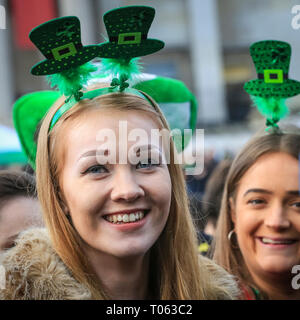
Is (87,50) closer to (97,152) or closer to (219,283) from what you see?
(97,152)

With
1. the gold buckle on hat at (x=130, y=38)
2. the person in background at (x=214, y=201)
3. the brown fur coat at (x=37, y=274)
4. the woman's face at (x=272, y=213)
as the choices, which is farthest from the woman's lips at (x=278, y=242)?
the gold buckle on hat at (x=130, y=38)

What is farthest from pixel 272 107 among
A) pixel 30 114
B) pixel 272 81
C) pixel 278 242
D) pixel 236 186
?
pixel 30 114

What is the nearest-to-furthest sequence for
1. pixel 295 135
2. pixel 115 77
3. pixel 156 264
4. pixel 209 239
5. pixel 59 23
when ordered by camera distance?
pixel 59 23, pixel 115 77, pixel 156 264, pixel 295 135, pixel 209 239

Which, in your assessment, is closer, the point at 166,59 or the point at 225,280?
the point at 225,280

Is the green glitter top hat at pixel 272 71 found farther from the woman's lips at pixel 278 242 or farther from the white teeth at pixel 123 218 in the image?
the white teeth at pixel 123 218

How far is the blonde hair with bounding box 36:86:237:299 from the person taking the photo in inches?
47.8

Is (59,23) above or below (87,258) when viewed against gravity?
above

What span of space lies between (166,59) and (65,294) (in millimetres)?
6639

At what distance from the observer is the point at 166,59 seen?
7.56m

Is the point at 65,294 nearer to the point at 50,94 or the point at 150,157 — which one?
the point at 150,157

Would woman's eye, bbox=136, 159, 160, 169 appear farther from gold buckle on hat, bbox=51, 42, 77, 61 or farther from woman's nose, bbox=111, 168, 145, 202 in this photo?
gold buckle on hat, bbox=51, 42, 77, 61

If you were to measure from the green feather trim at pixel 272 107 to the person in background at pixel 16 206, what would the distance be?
2.21 feet

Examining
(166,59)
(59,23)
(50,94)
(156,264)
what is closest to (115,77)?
(59,23)

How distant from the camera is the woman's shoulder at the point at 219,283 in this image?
4.42 ft
